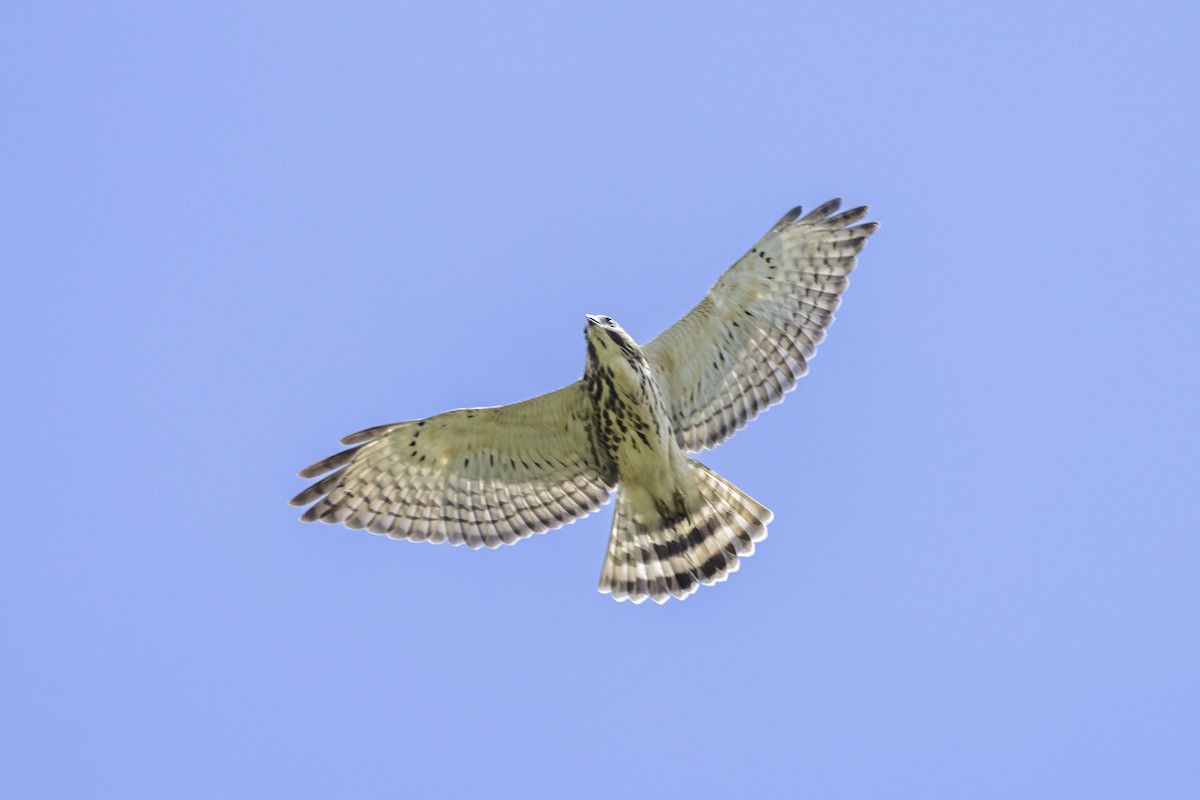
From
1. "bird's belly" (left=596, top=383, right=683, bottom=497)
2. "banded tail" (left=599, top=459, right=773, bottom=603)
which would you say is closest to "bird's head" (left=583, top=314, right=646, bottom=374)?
"bird's belly" (left=596, top=383, right=683, bottom=497)

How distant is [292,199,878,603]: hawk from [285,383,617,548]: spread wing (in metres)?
0.01

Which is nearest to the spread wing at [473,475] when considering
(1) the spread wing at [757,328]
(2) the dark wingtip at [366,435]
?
(2) the dark wingtip at [366,435]

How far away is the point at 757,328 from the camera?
14523 mm

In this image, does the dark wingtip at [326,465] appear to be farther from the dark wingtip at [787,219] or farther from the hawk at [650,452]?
the dark wingtip at [787,219]

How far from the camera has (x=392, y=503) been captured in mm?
14461

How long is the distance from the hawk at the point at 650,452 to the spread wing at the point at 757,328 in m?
0.01

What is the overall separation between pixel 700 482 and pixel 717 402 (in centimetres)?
66

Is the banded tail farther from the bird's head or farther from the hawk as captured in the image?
the bird's head

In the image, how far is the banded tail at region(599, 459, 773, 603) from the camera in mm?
14633

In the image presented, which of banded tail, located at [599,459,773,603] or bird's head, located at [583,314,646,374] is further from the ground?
bird's head, located at [583,314,646,374]

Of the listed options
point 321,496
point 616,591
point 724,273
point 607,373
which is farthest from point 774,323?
point 321,496

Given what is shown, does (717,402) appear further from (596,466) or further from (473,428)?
(473,428)

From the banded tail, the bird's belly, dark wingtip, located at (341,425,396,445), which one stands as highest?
dark wingtip, located at (341,425,396,445)

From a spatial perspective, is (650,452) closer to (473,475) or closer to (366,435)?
(473,475)
